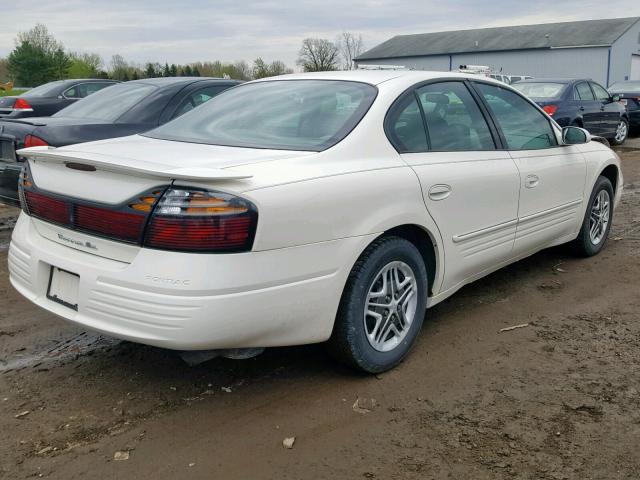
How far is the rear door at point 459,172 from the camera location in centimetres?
354

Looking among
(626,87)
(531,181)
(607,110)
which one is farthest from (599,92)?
(531,181)

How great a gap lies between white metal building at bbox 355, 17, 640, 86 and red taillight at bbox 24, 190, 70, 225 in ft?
163

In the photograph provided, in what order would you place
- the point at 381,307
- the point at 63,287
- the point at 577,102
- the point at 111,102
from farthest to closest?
1. the point at 577,102
2. the point at 111,102
3. the point at 381,307
4. the point at 63,287

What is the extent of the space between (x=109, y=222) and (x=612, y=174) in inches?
178

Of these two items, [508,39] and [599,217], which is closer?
[599,217]

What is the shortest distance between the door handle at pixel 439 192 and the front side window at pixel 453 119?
261mm

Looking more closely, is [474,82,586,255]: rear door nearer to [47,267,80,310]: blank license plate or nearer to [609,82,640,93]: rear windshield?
[47,267,80,310]: blank license plate

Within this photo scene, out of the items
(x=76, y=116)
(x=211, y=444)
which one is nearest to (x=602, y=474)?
(x=211, y=444)

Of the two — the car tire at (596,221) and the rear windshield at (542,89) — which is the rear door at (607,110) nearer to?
the rear windshield at (542,89)

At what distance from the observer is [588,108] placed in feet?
41.8

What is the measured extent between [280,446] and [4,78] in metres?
86.0

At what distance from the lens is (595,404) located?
3.06 meters

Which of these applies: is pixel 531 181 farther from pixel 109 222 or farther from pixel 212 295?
pixel 109 222

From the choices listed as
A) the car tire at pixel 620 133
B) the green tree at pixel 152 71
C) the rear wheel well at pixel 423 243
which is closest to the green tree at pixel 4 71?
the green tree at pixel 152 71
